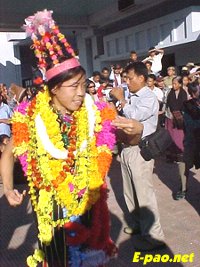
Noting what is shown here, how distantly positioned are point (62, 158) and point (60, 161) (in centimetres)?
4

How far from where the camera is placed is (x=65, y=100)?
8.07 ft

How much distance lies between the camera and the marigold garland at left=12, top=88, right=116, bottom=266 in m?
2.45

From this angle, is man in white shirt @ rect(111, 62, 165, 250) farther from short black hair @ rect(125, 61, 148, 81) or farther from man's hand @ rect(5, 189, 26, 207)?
man's hand @ rect(5, 189, 26, 207)

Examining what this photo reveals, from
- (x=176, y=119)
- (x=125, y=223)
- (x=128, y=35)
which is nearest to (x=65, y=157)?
(x=125, y=223)

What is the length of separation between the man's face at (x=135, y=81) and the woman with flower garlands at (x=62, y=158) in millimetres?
1329

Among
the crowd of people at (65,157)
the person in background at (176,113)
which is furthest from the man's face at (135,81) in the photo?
the person in background at (176,113)

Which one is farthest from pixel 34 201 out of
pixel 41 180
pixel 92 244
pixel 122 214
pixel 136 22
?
pixel 136 22

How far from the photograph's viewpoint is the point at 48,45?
2523 mm

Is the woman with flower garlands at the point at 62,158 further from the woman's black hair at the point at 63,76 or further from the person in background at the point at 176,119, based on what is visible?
the person in background at the point at 176,119

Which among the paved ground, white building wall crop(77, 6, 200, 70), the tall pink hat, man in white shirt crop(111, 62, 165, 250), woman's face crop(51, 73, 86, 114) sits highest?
white building wall crop(77, 6, 200, 70)

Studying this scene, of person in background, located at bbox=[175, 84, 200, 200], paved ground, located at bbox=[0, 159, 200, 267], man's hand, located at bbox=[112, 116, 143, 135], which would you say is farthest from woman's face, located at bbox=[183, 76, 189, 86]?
man's hand, located at bbox=[112, 116, 143, 135]

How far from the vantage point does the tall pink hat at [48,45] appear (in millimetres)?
2449

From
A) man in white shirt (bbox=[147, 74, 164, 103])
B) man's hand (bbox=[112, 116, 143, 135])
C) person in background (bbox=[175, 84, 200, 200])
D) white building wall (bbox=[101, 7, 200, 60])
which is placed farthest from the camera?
white building wall (bbox=[101, 7, 200, 60])

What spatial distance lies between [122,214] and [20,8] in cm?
1029
